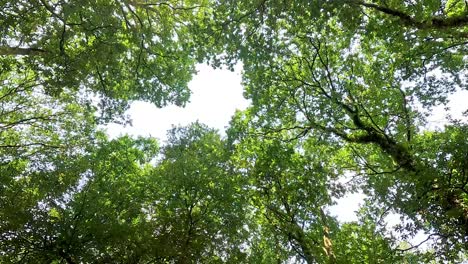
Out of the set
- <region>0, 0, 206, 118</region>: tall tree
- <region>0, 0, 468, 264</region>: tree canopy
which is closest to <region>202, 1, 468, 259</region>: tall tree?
Result: <region>0, 0, 468, 264</region>: tree canopy

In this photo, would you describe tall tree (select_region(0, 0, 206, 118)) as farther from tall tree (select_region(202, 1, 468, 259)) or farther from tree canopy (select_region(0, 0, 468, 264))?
tall tree (select_region(202, 1, 468, 259))

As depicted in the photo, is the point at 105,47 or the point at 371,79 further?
the point at 371,79

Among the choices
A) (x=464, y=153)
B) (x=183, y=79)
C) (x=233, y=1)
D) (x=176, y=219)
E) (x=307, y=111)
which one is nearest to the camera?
(x=464, y=153)

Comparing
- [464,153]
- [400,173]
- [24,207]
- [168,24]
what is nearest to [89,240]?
[24,207]

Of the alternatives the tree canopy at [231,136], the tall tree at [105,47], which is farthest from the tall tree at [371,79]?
the tall tree at [105,47]

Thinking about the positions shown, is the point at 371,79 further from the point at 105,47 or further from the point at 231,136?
the point at 105,47

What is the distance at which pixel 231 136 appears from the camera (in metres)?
14.1

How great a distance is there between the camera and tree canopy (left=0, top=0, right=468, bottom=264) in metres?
8.48

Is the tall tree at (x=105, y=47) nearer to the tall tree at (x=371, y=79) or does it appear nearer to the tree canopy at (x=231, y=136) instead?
the tree canopy at (x=231, y=136)

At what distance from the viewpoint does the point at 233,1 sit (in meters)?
9.05

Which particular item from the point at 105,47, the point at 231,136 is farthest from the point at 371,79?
the point at 105,47

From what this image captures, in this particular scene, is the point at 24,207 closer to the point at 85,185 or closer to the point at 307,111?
the point at 85,185

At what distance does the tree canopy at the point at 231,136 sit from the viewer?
8.48 metres

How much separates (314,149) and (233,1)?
744 centimetres
